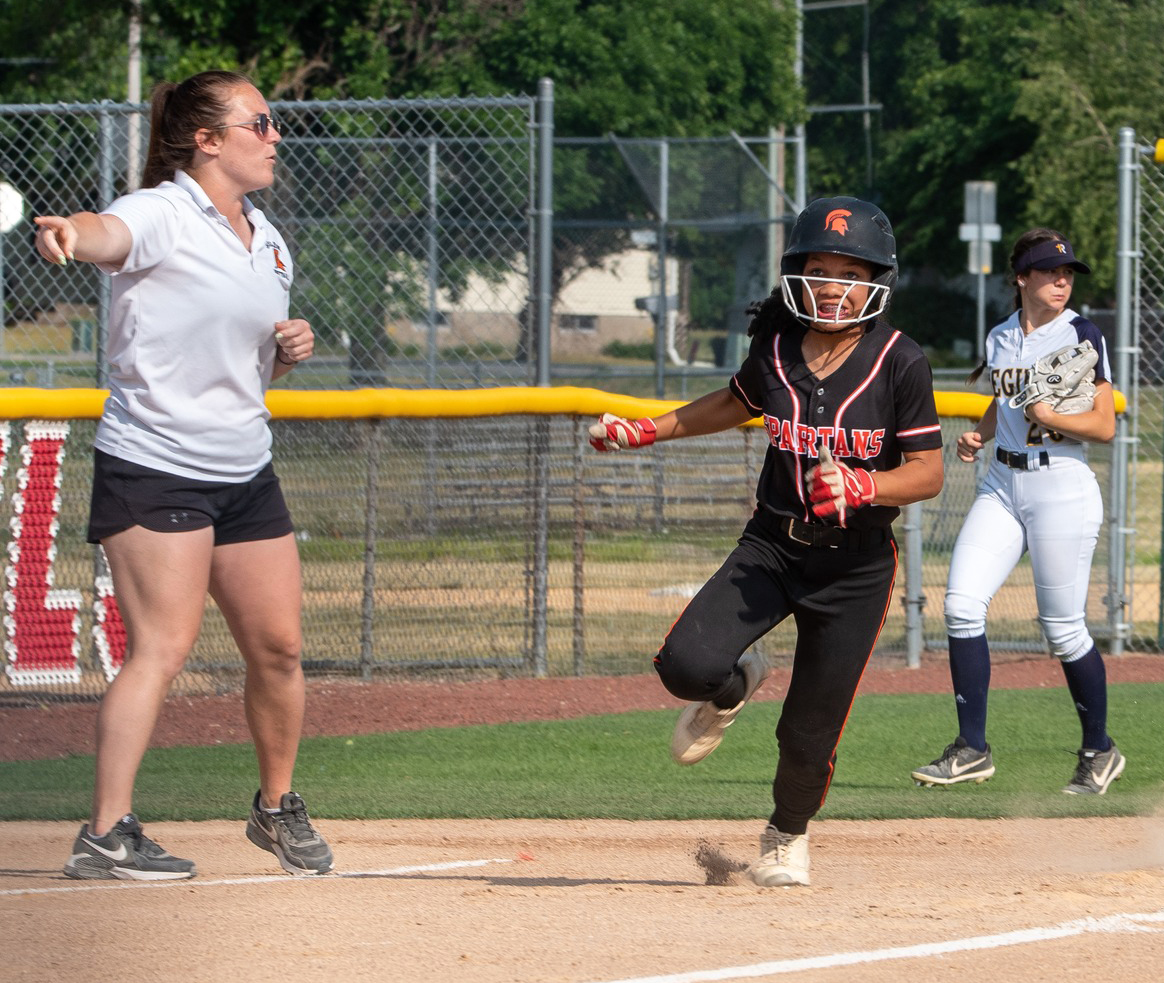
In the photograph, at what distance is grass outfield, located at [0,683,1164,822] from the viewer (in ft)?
19.2

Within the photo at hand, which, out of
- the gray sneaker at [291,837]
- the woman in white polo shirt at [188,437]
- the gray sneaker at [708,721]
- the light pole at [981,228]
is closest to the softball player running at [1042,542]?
the gray sneaker at [708,721]

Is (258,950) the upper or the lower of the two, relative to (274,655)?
lower

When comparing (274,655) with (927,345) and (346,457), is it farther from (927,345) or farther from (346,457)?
(927,345)

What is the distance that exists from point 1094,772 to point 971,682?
22.4 inches

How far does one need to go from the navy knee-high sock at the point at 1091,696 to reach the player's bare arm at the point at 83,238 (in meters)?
3.91

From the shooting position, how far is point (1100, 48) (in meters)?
38.3

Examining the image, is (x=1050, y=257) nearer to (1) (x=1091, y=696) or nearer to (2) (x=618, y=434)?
(1) (x=1091, y=696)

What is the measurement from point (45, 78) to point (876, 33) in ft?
183

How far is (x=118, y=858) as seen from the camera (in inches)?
173

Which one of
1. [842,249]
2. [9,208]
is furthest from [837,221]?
[9,208]

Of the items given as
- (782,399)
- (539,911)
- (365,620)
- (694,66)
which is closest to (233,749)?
(365,620)

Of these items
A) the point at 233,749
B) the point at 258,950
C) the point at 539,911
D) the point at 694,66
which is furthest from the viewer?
the point at 694,66

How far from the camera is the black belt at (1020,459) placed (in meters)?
6.20

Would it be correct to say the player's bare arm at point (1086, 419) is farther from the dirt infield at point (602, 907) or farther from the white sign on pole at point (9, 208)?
the white sign on pole at point (9, 208)
